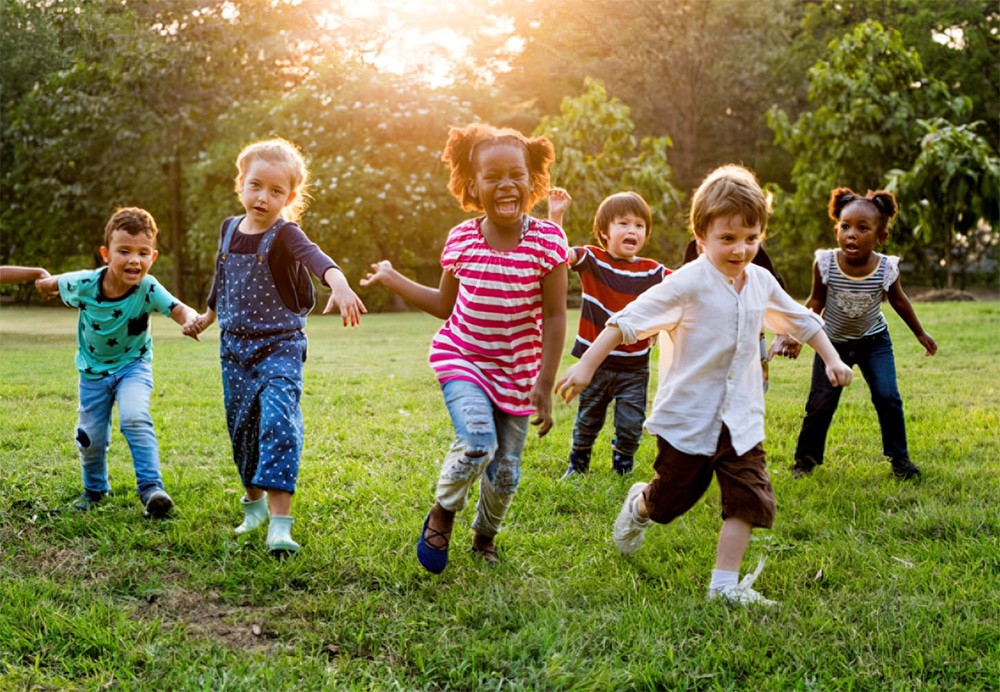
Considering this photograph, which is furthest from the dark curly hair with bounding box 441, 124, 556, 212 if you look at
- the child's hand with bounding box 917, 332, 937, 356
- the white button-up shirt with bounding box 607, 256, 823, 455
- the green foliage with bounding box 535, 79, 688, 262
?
the green foliage with bounding box 535, 79, 688, 262

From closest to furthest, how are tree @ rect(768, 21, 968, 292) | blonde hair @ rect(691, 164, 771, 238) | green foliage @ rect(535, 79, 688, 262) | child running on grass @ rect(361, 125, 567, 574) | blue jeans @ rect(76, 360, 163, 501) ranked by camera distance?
blonde hair @ rect(691, 164, 771, 238)
child running on grass @ rect(361, 125, 567, 574)
blue jeans @ rect(76, 360, 163, 501)
green foliage @ rect(535, 79, 688, 262)
tree @ rect(768, 21, 968, 292)

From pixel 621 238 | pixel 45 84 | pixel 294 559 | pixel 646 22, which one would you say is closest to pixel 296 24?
pixel 45 84

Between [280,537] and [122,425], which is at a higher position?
[122,425]

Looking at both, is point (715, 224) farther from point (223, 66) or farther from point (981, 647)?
point (223, 66)

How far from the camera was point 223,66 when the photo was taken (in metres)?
24.1

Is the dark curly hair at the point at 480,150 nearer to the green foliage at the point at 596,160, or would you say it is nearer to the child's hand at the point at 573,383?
the child's hand at the point at 573,383

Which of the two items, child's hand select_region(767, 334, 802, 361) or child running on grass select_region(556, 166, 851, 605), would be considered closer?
child running on grass select_region(556, 166, 851, 605)

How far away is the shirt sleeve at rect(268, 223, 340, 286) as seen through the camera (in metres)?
3.86

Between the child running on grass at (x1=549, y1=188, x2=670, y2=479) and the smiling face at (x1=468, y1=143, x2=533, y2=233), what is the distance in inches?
67.2

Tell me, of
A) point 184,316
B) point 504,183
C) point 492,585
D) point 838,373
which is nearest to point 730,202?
point 838,373

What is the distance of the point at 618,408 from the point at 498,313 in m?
1.95

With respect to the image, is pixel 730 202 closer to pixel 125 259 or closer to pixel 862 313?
pixel 862 313

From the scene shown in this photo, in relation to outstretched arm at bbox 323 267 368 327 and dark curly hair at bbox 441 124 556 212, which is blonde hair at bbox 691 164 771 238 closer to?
dark curly hair at bbox 441 124 556 212

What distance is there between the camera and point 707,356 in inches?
134
